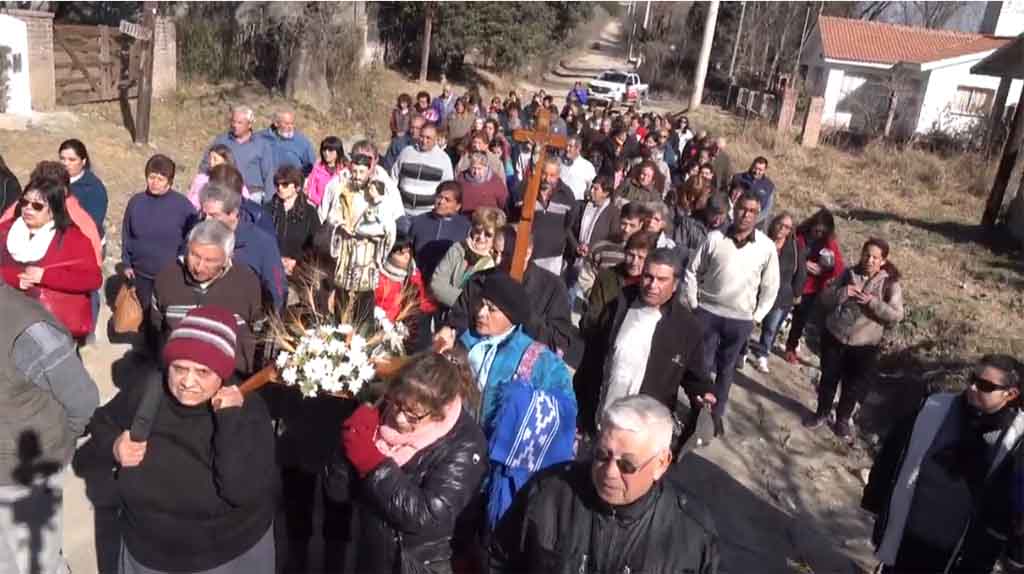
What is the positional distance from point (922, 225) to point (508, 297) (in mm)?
14125

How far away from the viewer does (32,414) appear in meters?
3.10

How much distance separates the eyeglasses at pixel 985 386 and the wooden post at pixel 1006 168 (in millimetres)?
13087

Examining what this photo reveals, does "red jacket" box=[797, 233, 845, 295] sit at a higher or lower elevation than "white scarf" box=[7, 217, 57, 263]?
lower

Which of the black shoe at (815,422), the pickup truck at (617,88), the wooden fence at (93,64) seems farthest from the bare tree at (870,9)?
the black shoe at (815,422)

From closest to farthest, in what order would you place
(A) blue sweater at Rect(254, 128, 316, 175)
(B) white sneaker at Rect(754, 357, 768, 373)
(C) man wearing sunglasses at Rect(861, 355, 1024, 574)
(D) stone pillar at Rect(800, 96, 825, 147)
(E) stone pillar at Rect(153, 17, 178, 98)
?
(C) man wearing sunglasses at Rect(861, 355, 1024, 574) < (A) blue sweater at Rect(254, 128, 316, 175) < (B) white sneaker at Rect(754, 357, 768, 373) < (E) stone pillar at Rect(153, 17, 178, 98) < (D) stone pillar at Rect(800, 96, 825, 147)

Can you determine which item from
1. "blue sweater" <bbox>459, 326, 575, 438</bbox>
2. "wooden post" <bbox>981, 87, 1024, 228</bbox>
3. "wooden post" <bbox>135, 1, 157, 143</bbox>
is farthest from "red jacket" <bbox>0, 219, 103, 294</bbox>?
"wooden post" <bbox>981, 87, 1024, 228</bbox>

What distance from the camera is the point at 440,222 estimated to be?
244 inches

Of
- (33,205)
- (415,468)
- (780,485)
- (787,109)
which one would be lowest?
(780,485)

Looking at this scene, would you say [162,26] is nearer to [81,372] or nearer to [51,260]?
[51,260]

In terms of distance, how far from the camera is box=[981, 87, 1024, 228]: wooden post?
14.4 m

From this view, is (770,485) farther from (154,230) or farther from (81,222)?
(81,222)

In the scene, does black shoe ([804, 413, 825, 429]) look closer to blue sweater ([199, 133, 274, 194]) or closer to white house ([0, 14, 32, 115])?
blue sweater ([199, 133, 274, 194])

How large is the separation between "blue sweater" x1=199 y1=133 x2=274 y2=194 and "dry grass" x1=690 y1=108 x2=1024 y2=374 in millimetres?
6529

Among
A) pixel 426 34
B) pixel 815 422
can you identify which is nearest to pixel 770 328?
pixel 815 422
